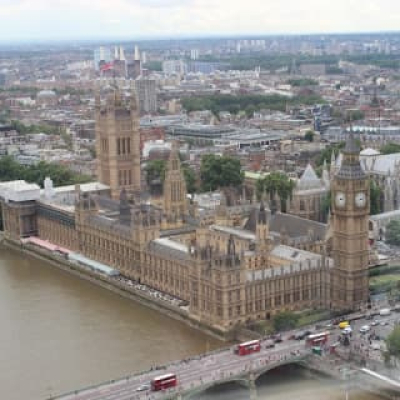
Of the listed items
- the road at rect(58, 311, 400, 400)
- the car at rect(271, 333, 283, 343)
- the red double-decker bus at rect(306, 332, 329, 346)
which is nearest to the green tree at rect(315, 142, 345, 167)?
the road at rect(58, 311, 400, 400)

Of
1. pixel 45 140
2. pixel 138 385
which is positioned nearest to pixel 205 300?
pixel 138 385

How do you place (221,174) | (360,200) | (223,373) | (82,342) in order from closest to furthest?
(223,373) → (82,342) → (360,200) → (221,174)

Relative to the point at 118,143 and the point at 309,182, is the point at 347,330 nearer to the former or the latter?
the point at 309,182

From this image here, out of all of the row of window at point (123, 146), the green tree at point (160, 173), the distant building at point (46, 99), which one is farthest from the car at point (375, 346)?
the distant building at point (46, 99)

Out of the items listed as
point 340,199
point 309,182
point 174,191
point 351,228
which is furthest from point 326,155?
point 351,228

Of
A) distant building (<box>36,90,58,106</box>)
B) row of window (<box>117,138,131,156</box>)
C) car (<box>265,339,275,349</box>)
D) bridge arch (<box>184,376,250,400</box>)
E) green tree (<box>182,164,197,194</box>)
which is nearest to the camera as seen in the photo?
bridge arch (<box>184,376,250,400</box>)

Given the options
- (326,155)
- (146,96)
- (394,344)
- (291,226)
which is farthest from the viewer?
(146,96)

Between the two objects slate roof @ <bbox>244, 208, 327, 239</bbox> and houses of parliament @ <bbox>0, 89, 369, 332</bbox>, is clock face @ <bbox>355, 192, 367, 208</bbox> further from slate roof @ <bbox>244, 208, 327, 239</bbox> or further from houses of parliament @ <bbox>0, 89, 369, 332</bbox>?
slate roof @ <bbox>244, 208, 327, 239</bbox>
